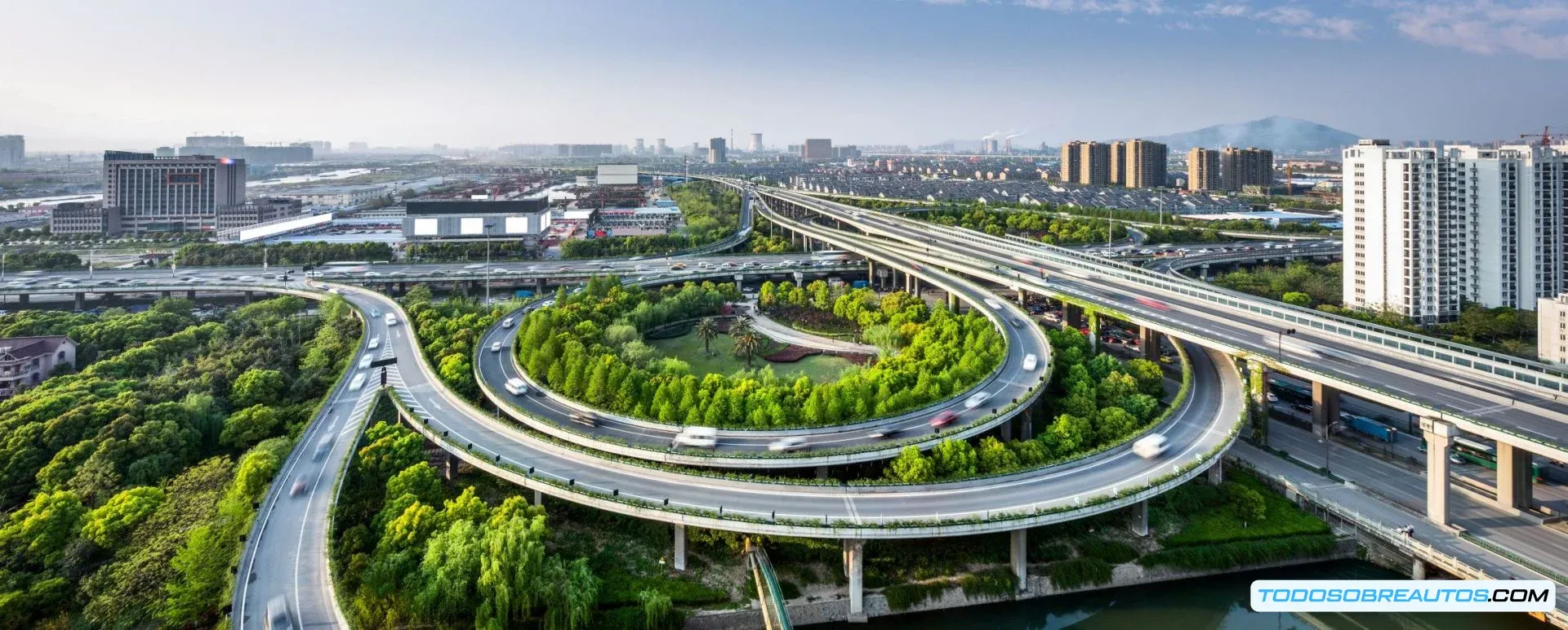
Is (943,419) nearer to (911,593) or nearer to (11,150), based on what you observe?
(911,593)

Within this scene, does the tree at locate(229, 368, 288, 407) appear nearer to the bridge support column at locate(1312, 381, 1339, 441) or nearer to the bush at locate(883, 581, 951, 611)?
the bush at locate(883, 581, 951, 611)

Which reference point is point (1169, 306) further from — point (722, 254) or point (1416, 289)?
point (722, 254)

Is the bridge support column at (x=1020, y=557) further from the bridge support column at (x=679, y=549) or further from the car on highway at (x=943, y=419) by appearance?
the bridge support column at (x=679, y=549)

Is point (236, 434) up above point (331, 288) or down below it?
below

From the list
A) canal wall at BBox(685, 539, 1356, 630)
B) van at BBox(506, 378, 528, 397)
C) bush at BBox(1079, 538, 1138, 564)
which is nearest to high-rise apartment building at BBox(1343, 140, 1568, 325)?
canal wall at BBox(685, 539, 1356, 630)

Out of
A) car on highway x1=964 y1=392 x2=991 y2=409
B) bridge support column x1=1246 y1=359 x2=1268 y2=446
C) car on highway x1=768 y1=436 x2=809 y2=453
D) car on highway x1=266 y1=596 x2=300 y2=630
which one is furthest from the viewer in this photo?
bridge support column x1=1246 y1=359 x2=1268 y2=446

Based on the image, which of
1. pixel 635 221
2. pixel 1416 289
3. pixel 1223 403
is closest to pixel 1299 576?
pixel 1223 403
